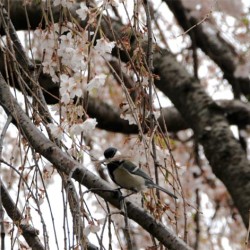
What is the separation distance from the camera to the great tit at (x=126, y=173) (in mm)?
2578

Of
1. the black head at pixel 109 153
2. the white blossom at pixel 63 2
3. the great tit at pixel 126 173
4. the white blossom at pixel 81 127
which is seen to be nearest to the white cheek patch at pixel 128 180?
the great tit at pixel 126 173

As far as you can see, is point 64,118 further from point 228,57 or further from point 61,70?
point 228,57

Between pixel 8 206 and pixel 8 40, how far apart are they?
1.97 ft

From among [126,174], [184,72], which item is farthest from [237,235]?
[126,174]

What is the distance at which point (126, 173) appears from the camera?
2.76 m

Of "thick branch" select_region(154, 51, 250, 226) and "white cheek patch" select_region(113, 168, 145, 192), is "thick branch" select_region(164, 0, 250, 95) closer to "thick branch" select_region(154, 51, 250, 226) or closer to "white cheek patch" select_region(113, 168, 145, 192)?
"thick branch" select_region(154, 51, 250, 226)

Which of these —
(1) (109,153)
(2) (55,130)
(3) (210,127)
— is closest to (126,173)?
(1) (109,153)

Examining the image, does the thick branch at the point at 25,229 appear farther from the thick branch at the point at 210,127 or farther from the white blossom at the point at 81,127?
the thick branch at the point at 210,127

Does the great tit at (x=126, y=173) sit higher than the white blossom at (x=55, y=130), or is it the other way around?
the great tit at (x=126, y=173)

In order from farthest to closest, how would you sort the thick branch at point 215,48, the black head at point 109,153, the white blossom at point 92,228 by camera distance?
the thick branch at point 215,48
the black head at point 109,153
the white blossom at point 92,228

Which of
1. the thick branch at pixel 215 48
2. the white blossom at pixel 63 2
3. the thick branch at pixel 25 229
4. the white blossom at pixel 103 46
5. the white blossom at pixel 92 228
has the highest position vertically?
the thick branch at pixel 215 48

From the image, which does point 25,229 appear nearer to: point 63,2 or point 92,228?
point 92,228

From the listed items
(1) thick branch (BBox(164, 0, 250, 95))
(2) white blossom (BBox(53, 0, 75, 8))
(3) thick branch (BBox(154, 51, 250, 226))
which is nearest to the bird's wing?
(2) white blossom (BBox(53, 0, 75, 8))

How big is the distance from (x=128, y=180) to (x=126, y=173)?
1.5 inches
